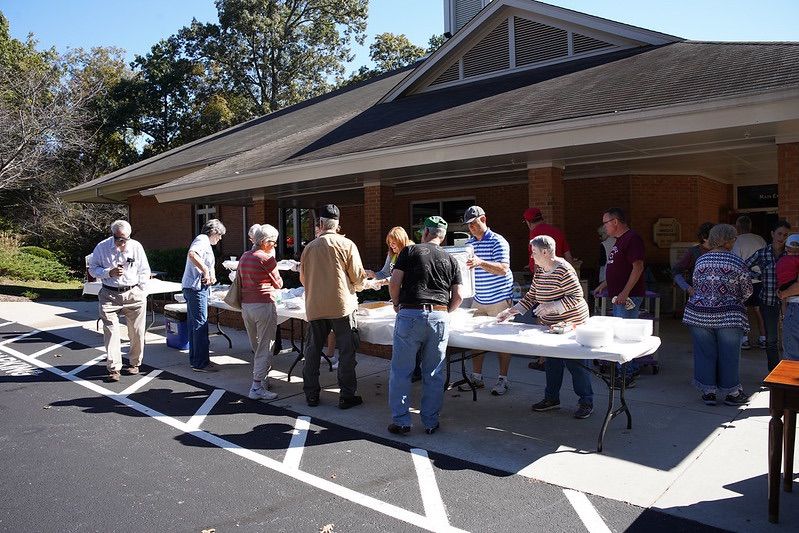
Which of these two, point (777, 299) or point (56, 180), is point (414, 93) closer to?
point (777, 299)

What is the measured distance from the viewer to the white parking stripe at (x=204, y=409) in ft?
19.4

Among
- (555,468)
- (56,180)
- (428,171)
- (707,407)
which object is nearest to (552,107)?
(428,171)

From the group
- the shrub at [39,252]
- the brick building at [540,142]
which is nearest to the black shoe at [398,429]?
the brick building at [540,142]

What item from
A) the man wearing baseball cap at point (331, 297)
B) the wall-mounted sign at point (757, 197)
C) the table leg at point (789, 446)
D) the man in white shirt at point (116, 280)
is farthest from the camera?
the wall-mounted sign at point (757, 197)

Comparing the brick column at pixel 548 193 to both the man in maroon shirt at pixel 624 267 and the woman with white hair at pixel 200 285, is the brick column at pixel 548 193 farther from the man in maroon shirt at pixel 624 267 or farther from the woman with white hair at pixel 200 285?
the woman with white hair at pixel 200 285

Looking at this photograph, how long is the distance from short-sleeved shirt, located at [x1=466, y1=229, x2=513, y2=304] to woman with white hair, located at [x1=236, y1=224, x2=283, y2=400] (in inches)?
85.0

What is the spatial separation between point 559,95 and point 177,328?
687 centimetres

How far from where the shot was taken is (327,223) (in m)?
6.21

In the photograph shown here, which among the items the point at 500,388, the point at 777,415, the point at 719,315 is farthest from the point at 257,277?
the point at 777,415

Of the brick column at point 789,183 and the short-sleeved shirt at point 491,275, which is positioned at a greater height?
the brick column at point 789,183

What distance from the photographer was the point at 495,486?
4316 mm

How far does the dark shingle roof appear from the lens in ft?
25.7

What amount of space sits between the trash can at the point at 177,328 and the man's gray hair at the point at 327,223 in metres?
4.37

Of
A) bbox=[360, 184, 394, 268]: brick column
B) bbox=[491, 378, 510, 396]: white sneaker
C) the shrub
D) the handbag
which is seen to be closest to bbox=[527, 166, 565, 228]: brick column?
bbox=[360, 184, 394, 268]: brick column
